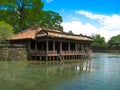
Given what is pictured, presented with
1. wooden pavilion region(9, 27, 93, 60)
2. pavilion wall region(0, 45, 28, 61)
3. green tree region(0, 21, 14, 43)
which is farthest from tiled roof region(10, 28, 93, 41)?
pavilion wall region(0, 45, 28, 61)

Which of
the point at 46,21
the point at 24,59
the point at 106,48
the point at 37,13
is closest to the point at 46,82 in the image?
the point at 24,59

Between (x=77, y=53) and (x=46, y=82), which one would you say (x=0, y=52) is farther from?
(x=46, y=82)

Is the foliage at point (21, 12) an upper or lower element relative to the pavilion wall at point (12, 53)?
upper

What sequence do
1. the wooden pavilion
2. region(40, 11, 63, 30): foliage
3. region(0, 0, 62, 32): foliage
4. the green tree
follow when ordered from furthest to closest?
1. region(40, 11, 63, 30): foliage
2. region(0, 0, 62, 32): foliage
3. the green tree
4. the wooden pavilion

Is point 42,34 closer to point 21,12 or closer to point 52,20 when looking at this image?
point 21,12

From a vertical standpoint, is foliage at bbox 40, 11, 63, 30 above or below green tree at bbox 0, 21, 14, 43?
above

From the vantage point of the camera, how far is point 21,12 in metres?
48.7

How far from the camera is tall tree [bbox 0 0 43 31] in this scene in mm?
47188

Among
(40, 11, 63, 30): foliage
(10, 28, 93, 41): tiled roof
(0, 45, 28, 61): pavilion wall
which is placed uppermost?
(40, 11, 63, 30): foliage

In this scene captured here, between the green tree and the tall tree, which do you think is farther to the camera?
the tall tree

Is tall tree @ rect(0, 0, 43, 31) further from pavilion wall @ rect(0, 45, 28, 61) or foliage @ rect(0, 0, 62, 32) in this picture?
pavilion wall @ rect(0, 45, 28, 61)

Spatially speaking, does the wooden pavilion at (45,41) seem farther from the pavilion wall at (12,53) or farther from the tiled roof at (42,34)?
the pavilion wall at (12,53)

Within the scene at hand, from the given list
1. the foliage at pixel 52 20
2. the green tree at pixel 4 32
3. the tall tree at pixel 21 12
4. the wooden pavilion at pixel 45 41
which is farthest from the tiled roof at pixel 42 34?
the foliage at pixel 52 20

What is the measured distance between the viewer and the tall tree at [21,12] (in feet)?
155
